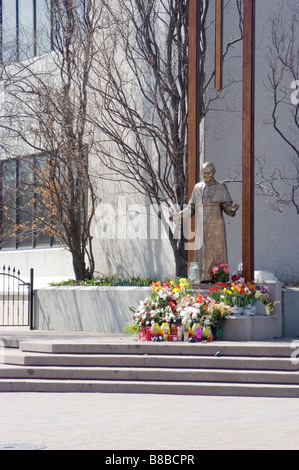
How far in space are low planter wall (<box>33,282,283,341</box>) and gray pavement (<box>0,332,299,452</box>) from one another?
13.7ft

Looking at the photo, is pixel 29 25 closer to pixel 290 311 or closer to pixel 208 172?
pixel 208 172

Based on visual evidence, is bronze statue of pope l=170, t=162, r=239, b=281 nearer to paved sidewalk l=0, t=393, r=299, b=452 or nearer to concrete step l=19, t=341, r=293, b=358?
concrete step l=19, t=341, r=293, b=358

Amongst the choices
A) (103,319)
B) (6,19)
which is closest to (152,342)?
(103,319)

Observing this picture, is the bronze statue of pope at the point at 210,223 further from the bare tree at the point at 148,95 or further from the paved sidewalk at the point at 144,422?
the paved sidewalk at the point at 144,422

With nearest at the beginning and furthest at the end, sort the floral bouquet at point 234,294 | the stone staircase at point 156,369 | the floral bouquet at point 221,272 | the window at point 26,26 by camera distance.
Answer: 1. the stone staircase at point 156,369
2. the floral bouquet at point 234,294
3. the floral bouquet at point 221,272
4. the window at point 26,26

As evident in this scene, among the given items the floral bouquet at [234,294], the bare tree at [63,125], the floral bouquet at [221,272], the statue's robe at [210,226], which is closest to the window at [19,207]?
the bare tree at [63,125]

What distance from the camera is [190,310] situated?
44.0ft

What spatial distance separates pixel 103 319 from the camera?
54.6 ft

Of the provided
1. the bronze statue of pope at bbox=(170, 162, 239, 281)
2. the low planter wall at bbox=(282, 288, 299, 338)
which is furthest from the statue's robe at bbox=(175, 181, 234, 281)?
the low planter wall at bbox=(282, 288, 299, 338)

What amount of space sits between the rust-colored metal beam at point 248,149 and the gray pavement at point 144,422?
172 inches

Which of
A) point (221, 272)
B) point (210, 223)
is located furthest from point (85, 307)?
point (210, 223)

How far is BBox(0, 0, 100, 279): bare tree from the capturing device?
19156 mm

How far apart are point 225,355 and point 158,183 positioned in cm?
710

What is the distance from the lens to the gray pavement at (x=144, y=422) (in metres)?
7.74
